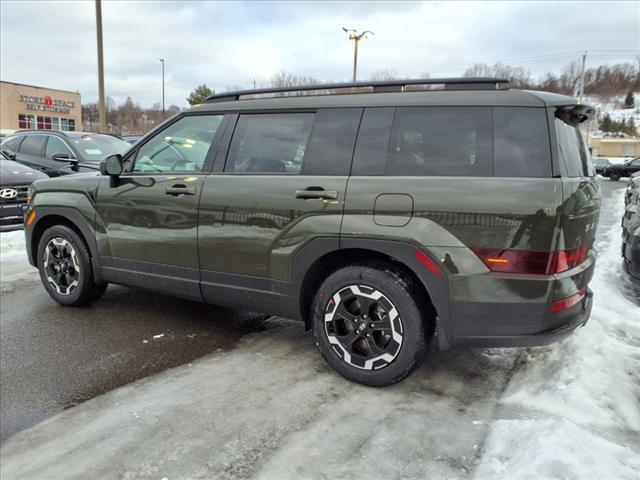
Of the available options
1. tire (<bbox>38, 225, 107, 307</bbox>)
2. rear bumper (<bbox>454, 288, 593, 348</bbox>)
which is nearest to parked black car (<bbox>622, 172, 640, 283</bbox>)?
rear bumper (<bbox>454, 288, 593, 348</bbox>)

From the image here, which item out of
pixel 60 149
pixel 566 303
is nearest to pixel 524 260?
pixel 566 303

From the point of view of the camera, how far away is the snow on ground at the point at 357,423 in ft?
7.54

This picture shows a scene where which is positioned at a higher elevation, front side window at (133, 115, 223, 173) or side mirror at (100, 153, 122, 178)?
front side window at (133, 115, 223, 173)

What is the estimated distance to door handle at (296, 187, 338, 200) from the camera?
3.09 m

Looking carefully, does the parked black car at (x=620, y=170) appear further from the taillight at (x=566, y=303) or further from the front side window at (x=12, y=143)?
the taillight at (x=566, y=303)

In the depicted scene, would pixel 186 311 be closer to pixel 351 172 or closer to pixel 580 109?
pixel 351 172

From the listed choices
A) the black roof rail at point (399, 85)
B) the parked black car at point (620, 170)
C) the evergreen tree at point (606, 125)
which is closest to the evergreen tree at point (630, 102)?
the evergreen tree at point (606, 125)

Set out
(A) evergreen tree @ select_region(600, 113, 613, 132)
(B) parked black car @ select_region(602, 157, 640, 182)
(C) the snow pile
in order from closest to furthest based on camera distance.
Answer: (C) the snow pile, (B) parked black car @ select_region(602, 157, 640, 182), (A) evergreen tree @ select_region(600, 113, 613, 132)

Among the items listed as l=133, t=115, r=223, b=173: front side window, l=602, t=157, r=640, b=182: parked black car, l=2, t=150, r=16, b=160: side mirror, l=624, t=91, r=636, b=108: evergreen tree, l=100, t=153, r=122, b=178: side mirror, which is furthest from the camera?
l=624, t=91, r=636, b=108: evergreen tree

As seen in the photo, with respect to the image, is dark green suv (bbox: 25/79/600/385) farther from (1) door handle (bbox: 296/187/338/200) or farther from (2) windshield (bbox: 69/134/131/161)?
(2) windshield (bbox: 69/134/131/161)

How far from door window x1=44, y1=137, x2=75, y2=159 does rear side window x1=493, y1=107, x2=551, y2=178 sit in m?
8.85

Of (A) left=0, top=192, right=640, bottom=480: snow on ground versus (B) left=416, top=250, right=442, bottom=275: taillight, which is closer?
(A) left=0, top=192, right=640, bottom=480: snow on ground

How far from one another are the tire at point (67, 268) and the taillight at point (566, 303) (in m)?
3.88

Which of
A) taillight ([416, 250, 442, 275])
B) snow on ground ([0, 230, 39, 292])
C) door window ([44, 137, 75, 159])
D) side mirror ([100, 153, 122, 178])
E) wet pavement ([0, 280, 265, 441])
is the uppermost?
door window ([44, 137, 75, 159])
